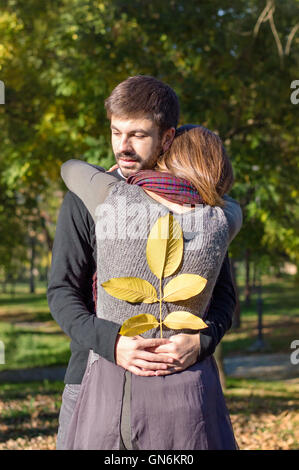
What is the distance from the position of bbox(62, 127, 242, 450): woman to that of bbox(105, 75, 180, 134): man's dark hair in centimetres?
15

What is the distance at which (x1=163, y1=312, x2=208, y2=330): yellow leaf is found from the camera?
1.68 m

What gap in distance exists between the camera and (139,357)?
1.63 metres

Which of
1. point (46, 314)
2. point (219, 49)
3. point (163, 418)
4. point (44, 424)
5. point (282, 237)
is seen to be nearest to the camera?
point (163, 418)

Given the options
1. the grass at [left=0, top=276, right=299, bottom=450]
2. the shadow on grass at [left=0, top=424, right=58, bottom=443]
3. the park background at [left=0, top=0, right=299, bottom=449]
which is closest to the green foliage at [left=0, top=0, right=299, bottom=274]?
the park background at [left=0, top=0, right=299, bottom=449]

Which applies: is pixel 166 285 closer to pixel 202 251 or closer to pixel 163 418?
pixel 202 251

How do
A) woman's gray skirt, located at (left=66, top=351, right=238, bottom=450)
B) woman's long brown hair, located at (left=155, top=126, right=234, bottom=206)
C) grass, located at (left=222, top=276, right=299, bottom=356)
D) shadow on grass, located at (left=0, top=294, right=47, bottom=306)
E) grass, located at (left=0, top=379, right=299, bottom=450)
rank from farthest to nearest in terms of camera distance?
shadow on grass, located at (left=0, top=294, right=47, bottom=306) → grass, located at (left=222, top=276, right=299, bottom=356) → grass, located at (left=0, top=379, right=299, bottom=450) → woman's long brown hair, located at (left=155, top=126, right=234, bottom=206) → woman's gray skirt, located at (left=66, top=351, right=238, bottom=450)

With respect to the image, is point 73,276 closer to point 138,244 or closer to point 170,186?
point 138,244

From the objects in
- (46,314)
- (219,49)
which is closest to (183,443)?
(219,49)

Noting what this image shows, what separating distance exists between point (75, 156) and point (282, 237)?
3176 millimetres

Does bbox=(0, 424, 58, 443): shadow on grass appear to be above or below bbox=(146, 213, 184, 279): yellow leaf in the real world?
below

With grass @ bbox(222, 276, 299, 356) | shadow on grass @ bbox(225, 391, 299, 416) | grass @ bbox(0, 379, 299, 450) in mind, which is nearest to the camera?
Result: grass @ bbox(0, 379, 299, 450)

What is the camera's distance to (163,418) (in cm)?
162

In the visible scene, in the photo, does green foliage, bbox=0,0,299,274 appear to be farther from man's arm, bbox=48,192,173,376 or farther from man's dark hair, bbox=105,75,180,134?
man's arm, bbox=48,192,173,376

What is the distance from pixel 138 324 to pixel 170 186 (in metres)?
0.41
